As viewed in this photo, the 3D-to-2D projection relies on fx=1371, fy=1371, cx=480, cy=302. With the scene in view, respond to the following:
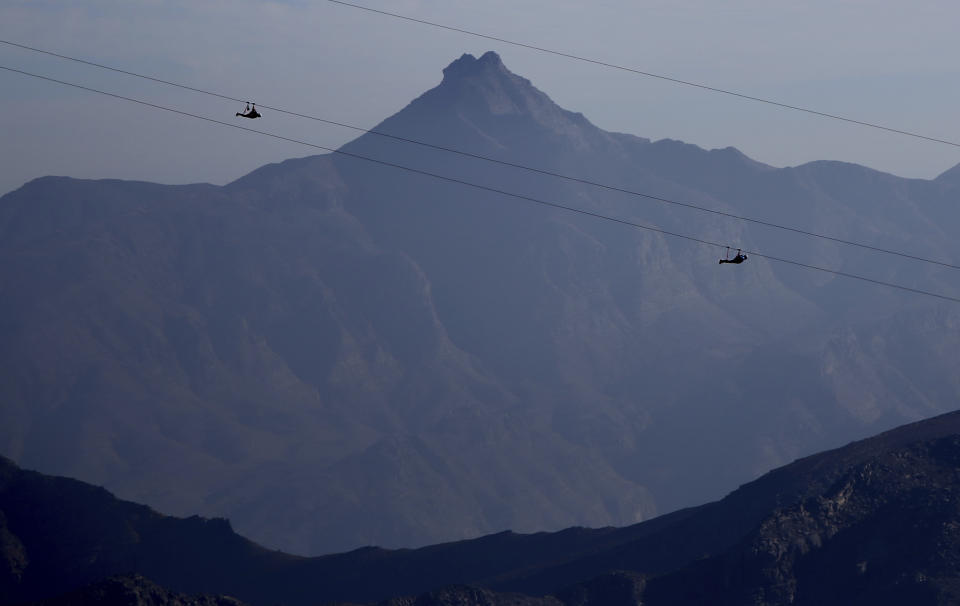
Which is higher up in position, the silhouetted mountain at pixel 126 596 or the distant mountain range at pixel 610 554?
the distant mountain range at pixel 610 554

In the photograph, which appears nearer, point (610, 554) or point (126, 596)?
point (126, 596)

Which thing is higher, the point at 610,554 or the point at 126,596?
the point at 610,554

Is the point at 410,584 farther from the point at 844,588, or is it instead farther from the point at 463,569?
the point at 844,588

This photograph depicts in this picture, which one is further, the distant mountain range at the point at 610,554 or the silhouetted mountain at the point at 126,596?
the distant mountain range at the point at 610,554

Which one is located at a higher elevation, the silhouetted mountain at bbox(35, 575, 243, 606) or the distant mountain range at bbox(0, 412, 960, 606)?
the distant mountain range at bbox(0, 412, 960, 606)

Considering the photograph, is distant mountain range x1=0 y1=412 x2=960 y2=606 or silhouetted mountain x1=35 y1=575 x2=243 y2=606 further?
distant mountain range x1=0 y1=412 x2=960 y2=606

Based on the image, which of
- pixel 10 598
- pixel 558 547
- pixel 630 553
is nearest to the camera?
pixel 630 553

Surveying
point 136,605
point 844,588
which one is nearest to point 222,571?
point 136,605

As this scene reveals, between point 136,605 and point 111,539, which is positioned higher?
point 111,539
